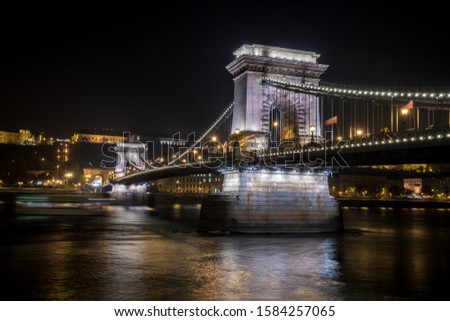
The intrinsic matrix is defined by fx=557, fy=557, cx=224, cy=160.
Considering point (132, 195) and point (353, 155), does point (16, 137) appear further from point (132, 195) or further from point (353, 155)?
point (353, 155)

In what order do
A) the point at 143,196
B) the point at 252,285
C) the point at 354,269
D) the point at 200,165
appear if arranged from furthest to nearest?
1. the point at 143,196
2. the point at 200,165
3. the point at 354,269
4. the point at 252,285

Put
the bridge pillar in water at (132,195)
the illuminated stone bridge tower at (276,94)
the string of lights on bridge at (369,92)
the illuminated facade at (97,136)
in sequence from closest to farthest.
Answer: the string of lights on bridge at (369,92) → the illuminated stone bridge tower at (276,94) → the bridge pillar in water at (132,195) → the illuminated facade at (97,136)

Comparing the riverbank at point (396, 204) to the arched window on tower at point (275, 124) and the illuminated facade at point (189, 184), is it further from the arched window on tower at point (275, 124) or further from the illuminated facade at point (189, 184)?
the arched window on tower at point (275, 124)

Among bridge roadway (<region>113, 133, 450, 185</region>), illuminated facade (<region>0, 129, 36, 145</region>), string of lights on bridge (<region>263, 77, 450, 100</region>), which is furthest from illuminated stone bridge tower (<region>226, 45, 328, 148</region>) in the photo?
illuminated facade (<region>0, 129, 36, 145</region>)

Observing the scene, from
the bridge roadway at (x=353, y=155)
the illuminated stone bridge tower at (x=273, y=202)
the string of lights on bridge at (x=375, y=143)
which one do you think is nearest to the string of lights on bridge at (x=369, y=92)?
the string of lights on bridge at (x=375, y=143)
